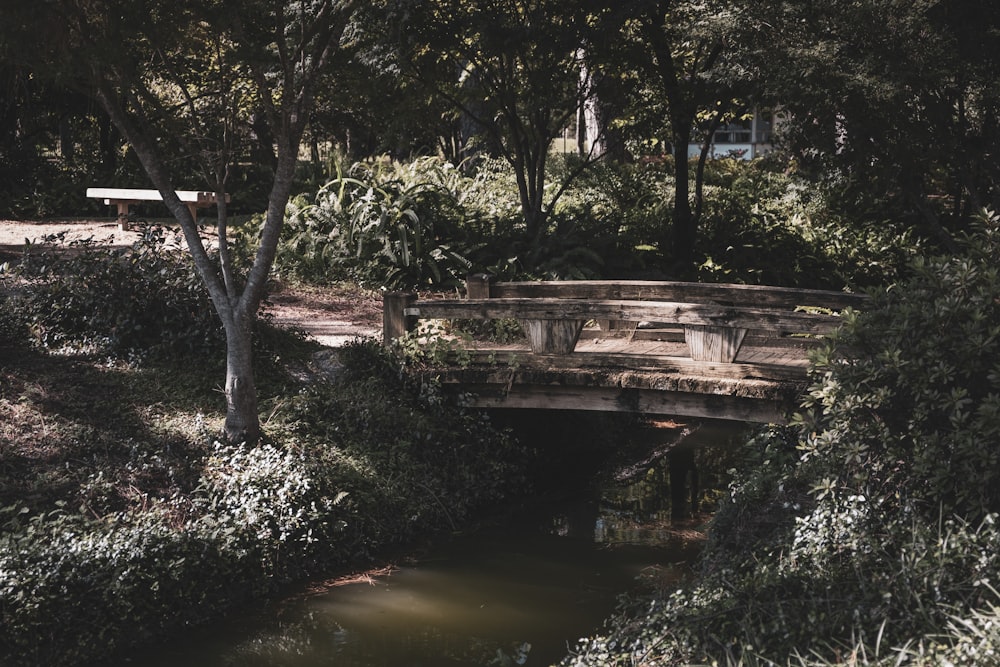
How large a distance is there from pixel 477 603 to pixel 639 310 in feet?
9.22

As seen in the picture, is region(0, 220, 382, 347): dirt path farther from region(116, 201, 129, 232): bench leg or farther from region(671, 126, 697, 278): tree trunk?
region(671, 126, 697, 278): tree trunk

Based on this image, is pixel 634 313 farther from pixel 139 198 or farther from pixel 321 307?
pixel 139 198

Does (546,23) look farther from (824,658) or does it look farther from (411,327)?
(824,658)

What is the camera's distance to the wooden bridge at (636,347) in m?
8.60

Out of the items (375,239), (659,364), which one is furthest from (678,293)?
(375,239)

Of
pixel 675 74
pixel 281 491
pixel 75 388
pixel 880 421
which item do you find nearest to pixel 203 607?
pixel 281 491

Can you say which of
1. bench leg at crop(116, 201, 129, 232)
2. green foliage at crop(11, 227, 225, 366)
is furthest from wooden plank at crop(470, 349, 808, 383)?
bench leg at crop(116, 201, 129, 232)

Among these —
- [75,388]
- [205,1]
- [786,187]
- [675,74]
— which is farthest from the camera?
[786,187]

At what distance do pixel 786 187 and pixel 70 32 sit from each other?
13931mm

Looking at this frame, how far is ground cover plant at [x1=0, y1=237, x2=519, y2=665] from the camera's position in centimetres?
723

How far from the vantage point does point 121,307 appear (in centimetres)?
1085

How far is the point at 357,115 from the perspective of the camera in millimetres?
24656

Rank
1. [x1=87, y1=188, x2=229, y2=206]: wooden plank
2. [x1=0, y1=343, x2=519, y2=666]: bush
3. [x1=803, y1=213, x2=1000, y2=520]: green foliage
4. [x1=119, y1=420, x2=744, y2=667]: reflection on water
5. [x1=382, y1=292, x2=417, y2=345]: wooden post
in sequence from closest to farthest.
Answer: [x1=803, y1=213, x2=1000, y2=520]: green foliage → [x1=0, y1=343, x2=519, y2=666]: bush → [x1=119, y1=420, x2=744, y2=667]: reflection on water → [x1=382, y1=292, x2=417, y2=345]: wooden post → [x1=87, y1=188, x2=229, y2=206]: wooden plank

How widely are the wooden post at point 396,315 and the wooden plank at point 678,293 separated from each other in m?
1.11
